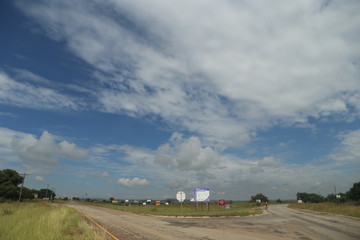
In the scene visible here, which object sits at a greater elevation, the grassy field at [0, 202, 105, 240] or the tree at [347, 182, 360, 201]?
the tree at [347, 182, 360, 201]

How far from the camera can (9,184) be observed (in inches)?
2813

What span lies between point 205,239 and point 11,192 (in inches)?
3015

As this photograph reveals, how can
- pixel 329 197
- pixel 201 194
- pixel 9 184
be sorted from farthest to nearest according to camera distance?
pixel 329 197 → pixel 9 184 → pixel 201 194

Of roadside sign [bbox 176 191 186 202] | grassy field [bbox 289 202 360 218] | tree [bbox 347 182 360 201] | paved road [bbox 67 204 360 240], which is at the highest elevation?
tree [bbox 347 182 360 201]

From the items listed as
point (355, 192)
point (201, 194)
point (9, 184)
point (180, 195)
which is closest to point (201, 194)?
point (201, 194)

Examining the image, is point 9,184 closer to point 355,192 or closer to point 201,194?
point 201,194

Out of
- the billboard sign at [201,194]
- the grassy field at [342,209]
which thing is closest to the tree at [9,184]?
the billboard sign at [201,194]

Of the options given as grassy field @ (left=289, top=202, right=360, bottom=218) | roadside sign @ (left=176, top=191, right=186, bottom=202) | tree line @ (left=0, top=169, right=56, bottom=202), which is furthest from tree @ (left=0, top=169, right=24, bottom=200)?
grassy field @ (left=289, top=202, right=360, bottom=218)

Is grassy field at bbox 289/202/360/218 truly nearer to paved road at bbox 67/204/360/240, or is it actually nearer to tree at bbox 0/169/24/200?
paved road at bbox 67/204/360/240

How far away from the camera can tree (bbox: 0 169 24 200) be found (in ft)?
225

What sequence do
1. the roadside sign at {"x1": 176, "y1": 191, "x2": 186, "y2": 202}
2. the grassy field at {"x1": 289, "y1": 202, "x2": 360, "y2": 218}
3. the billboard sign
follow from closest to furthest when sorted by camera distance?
1. the grassy field at {"x1": 289, "y1": 202, "x2": 360, "y2": 218}
2. the billboard sign
3. the roadside sign at {"x1": 176, "y1": 191, "x2": 186, "y2": 202}

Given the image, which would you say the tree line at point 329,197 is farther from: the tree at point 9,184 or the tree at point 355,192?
the tree at point 9,184

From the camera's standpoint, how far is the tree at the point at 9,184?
6844cm

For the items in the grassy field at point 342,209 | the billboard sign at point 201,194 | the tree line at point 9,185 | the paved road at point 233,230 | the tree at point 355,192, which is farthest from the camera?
the tree at point 355,192
